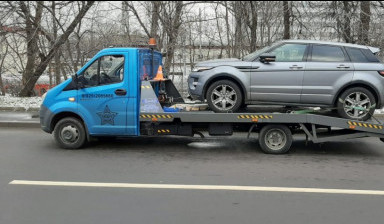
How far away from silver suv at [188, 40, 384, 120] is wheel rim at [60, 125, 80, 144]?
2651mm

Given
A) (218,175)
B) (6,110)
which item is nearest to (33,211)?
(218,175)

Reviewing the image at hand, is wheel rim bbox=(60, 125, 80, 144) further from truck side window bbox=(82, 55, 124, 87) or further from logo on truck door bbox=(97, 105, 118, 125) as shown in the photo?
truck side window bbox=(82, 55, 124, 87)

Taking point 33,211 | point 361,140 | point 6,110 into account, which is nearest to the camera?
point 33,211

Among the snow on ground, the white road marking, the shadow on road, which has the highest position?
the snow on ground

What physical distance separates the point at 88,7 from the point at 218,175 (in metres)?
12.0

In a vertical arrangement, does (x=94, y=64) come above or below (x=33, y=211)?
above

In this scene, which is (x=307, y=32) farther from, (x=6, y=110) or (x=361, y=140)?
(x=6, y=110)

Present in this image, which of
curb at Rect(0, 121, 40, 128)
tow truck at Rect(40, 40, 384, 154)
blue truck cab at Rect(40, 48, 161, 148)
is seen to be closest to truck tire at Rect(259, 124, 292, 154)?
tow truck at Rect(40, 40, 384, 154)

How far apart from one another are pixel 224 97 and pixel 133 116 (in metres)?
1.86

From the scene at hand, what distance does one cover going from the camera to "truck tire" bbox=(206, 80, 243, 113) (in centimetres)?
766

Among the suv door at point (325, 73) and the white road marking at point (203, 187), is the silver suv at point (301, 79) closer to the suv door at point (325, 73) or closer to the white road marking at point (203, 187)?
the suv door at point (325, 73)

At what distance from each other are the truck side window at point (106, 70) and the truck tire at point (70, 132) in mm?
841

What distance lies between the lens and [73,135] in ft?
26.0

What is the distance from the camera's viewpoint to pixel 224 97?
7691 mm
